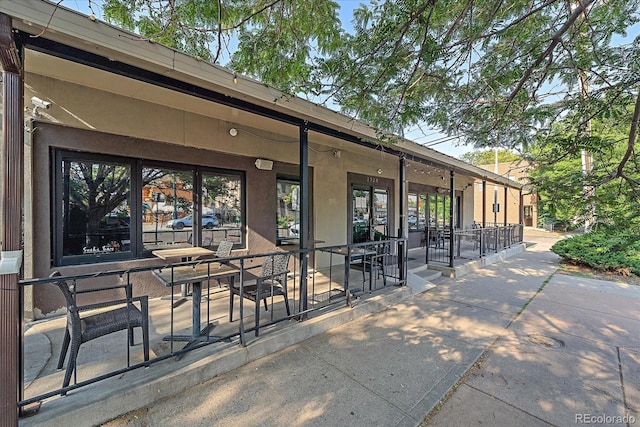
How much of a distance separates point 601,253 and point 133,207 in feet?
34.2

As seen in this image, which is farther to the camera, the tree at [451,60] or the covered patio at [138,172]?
the tree at [451,60]

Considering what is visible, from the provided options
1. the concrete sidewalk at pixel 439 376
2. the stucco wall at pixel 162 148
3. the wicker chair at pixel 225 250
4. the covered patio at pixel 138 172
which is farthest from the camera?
the wicker chair at pixel 225 250

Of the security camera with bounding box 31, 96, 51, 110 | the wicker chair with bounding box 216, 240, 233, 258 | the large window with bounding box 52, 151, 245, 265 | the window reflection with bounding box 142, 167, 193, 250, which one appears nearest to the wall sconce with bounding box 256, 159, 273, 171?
the large window with bounding box 52, 151, 245, 265

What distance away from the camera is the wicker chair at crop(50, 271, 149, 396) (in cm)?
205

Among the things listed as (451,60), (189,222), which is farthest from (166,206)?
(451,60)

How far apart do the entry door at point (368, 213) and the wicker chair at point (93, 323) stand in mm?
5544

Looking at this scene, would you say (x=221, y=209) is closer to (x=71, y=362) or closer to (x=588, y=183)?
(x=71, y=362)

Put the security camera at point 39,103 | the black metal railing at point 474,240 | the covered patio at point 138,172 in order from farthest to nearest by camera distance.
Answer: the black metal railing at point 474,240, the security camera at point 39,103, the covered patio at point 138,172

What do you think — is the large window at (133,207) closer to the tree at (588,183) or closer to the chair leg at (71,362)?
the chair leg at (71,362)

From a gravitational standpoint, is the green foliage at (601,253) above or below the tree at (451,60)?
below

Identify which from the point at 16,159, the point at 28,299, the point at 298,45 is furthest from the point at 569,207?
the point at 28,299

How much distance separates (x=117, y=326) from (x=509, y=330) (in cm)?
430

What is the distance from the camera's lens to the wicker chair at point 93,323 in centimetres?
205

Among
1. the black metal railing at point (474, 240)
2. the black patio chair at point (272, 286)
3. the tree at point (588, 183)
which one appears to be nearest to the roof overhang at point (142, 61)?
the black patio chair at point (272, 286)
